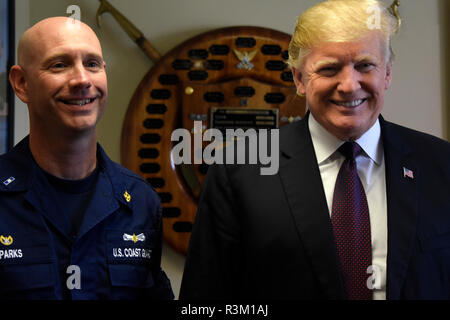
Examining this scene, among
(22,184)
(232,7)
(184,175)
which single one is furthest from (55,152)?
(232,7)

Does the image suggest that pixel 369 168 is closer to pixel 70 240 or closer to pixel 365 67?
pixel 365 67

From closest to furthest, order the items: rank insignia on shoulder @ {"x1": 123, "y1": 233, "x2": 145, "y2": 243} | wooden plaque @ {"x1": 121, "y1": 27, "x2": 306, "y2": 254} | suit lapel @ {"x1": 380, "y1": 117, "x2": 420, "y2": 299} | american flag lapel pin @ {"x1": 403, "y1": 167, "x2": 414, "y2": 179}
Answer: suit lapel @ {"x1": 380, "y1": 117, "x2": 420, "y2": 299} < american flag lapel pin @ {"x1": 403, "y1": 167, "x2": 414, "y2": 179} < rank insignia on shoulder @ {"x1": 123, "y1": 233, "x2": 145, "y2": 243} < wooden plaque @ {"x1": 121, "y1": 27, "x2": 306, "y2": 254}

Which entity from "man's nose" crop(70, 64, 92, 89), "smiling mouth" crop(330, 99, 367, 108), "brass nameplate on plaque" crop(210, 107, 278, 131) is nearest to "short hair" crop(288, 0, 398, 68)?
"smiling mouth" crop(330, 99, 367, 108)

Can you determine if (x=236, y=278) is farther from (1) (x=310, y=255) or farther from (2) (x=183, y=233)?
(2) (x=183, y=233)

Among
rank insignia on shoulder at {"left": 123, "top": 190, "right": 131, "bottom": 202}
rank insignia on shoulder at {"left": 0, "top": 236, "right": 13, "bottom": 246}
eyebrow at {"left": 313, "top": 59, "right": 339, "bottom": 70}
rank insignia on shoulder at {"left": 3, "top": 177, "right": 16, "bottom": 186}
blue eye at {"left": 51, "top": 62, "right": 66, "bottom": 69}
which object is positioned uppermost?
blue eye at {"left": 51, "top": 62, "right": 66, "bottom": 69}

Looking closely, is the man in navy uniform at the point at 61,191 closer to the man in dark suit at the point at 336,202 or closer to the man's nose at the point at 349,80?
the man in dark suit at the point at 336,202

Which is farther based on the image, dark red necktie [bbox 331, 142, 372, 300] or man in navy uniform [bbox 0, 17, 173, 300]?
man in navy uniform [bbox 0, 17, 173, 300]

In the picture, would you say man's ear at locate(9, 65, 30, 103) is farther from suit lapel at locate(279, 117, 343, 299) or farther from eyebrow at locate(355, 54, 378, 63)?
eyebrow at locate(355, 54, 378, 63)

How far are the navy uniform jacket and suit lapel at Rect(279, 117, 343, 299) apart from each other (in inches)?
16.6

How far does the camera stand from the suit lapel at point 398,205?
39.6 inches

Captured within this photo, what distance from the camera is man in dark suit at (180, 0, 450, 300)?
1033 mm

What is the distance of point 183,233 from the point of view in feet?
7.66

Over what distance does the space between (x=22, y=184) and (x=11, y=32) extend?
4.23 feet

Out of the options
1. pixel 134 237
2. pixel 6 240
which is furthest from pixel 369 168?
pixel 6 240
